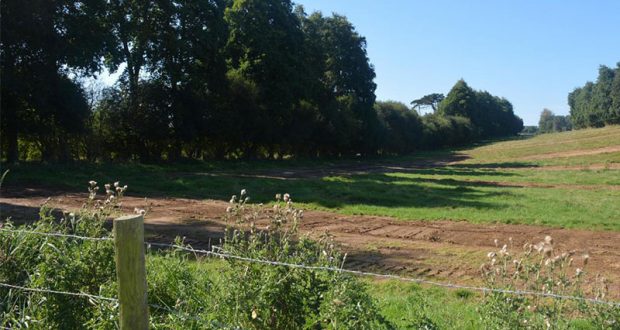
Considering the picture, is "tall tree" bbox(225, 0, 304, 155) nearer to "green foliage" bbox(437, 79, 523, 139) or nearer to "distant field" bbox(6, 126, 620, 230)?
"distant field" bbox(6, 126, 620, 230)

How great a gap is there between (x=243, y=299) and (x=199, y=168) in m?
26.9

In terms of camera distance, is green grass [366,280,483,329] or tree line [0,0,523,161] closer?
green grass [366,280,483,329]

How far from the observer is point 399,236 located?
38.0 feet

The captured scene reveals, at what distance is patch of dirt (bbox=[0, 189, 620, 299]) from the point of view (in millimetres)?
8516

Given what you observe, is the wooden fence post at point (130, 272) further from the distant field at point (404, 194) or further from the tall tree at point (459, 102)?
the tall tree at point (459, 102)

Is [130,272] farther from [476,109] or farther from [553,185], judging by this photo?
[476,109]

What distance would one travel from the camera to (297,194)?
1875cm

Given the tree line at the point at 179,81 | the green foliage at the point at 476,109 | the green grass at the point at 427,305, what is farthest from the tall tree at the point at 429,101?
the green grass at the point at 427,305

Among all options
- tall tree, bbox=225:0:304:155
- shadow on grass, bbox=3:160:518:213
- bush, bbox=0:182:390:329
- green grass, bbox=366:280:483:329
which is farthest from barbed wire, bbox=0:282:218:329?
tall tree, bbox=225:0:304:155

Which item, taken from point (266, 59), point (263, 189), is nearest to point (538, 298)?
point (263, 189)

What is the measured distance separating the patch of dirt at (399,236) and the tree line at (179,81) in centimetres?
860

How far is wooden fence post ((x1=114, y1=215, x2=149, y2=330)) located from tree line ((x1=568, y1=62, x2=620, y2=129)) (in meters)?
120

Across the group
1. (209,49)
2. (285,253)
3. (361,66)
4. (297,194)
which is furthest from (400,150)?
(285,253)

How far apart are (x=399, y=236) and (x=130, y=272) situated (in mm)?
9043
